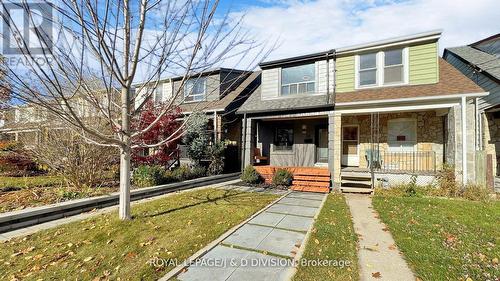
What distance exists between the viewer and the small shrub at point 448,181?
8516 millimetres

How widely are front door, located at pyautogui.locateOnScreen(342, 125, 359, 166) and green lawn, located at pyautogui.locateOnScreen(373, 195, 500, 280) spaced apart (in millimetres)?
4678

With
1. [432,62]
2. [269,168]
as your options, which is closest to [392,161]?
[432,62]

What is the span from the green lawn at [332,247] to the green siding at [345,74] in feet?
21.2

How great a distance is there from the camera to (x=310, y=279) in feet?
10.9

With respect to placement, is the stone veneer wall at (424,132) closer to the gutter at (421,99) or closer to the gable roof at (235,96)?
the gutter at (421,99)

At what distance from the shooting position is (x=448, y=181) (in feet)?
28.9

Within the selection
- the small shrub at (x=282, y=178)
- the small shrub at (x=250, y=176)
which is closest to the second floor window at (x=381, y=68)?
the small shrub at (x=282, y=178)

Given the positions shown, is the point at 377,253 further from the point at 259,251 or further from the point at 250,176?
the point at 250,176

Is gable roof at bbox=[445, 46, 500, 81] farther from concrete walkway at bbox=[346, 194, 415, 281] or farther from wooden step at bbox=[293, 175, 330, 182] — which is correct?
concrete walkway at bbox=[346, 194, 415, 281]

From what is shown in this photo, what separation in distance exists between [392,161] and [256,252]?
989 centimetres

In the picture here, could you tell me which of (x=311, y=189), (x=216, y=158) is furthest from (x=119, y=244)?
(x=216, y=158)

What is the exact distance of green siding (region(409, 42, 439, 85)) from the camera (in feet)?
31.9

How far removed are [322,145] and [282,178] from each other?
4152mm

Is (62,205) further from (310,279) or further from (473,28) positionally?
(473,28)
